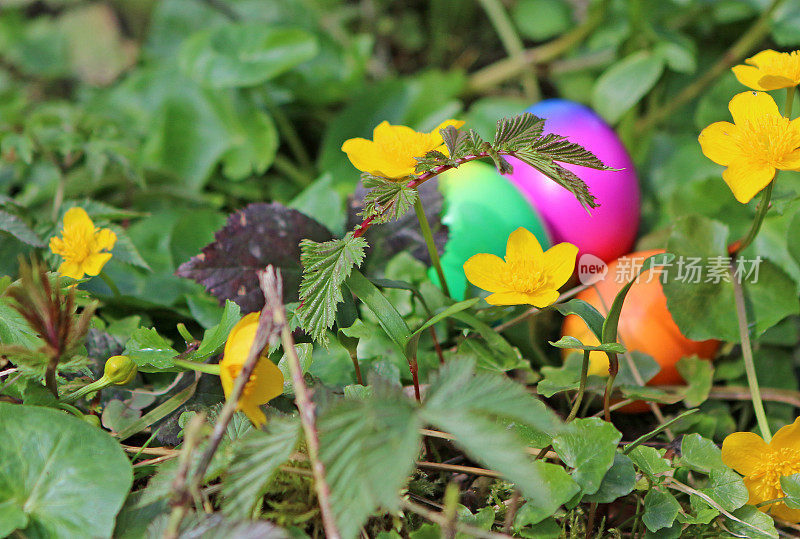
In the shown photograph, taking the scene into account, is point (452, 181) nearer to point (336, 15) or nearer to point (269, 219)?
point (269, 219)

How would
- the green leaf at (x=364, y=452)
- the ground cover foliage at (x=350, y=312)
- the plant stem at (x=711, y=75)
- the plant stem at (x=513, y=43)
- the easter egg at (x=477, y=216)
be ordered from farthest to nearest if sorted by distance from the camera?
the plant stem at (x=513, y=43), the plant stem at (x=711, y=75), the easter egg at (x=477, y=216), the ground cover foliage at (x=350, y=312), the green leaf at (x=364, y=452)

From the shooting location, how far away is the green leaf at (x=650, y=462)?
0.70m

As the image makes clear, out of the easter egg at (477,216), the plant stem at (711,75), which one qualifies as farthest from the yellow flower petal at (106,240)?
the plant stem at (711,75)

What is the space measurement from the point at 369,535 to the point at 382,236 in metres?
0.46

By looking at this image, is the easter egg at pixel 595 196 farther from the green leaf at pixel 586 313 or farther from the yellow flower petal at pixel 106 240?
the yellow flower petal at pixel 106 240

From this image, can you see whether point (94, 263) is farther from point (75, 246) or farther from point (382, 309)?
point (382, 309)

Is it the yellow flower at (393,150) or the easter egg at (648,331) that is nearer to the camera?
the yellow flower at (393,150)

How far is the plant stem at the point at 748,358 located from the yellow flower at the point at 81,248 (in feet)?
2.87

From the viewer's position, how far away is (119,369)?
2.19ft

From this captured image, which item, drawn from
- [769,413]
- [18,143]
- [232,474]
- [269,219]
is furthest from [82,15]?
[769,413]

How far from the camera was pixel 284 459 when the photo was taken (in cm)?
54

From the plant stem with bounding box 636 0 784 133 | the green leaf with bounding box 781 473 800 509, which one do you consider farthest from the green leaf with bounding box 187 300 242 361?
the plant stem with bounding box 636 0 784 133

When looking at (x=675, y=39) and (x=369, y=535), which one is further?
(x=675, y=39)

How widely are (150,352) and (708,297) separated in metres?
0.78
